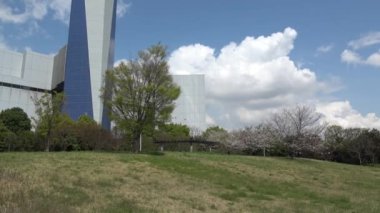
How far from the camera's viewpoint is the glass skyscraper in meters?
106

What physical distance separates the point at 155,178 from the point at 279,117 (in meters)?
39.2

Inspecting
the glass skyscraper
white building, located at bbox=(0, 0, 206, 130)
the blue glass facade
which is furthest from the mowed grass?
the blue glass facade

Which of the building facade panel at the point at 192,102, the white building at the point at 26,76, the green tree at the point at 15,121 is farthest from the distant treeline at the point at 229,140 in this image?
the building facade panel at the point at 192,102

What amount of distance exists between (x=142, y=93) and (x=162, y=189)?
2023 cm

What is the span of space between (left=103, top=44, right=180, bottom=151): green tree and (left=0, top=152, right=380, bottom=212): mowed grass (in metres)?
10.6

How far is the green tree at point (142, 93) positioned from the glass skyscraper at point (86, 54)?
2720 inches

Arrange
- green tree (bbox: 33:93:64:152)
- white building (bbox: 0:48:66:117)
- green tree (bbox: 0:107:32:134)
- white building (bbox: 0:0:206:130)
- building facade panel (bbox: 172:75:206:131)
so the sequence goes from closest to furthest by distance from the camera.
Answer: green tree (bbox: 33:93:64:152)
green tree (bbox: 0:107:32:134)
white building (bbox: 0:0:206:130)
white building (bbox: 0:48:66:117)
building facade panel (bbox: 172:75:206:131)

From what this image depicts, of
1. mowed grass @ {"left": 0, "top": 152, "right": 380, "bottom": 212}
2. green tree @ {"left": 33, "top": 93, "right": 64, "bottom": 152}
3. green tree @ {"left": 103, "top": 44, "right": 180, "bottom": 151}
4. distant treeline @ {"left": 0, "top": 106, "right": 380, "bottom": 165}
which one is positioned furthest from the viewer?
distant treeline @ {"left": 0, "top": 106, "right": 380, "bottom": 165}

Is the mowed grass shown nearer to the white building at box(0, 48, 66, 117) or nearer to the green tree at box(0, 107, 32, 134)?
the green tree at box(0, 107, 32, 134)

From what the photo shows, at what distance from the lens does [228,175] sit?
24.8 metres

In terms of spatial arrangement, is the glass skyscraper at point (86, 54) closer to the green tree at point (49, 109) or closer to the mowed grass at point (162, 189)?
the green tree at point (49, 109)

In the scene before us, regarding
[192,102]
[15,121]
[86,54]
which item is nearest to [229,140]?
[15,121]

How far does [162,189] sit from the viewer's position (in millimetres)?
17406

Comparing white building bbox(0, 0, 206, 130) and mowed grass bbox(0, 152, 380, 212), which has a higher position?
white building bbox(0, 0, 206, 130)
